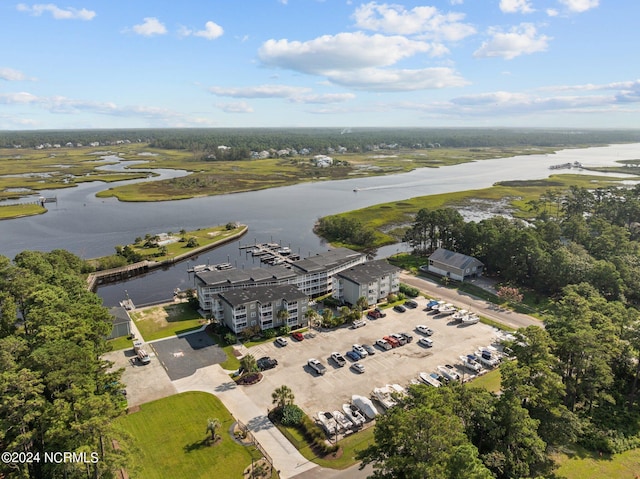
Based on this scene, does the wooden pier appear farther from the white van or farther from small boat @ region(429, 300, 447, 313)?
small boat @ region(429, 300, 447, 313)

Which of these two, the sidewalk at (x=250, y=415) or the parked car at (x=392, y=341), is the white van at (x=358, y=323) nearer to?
the parked car at (x=392, y=341)

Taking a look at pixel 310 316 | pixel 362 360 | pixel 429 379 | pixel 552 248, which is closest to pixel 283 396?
pixel 362 360

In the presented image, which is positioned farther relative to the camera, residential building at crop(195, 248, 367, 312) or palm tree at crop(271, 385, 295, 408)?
residential building at crop(195, 248, 367, 312)

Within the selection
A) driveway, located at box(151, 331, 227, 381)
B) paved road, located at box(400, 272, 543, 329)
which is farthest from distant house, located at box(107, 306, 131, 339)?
paved road, located at box(400, 272, 543, 329)

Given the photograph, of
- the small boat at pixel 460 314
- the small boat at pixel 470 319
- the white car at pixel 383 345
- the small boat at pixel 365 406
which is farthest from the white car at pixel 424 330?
the small boat at pixel 365 406

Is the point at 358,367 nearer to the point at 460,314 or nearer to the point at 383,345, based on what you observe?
the point at 383,345

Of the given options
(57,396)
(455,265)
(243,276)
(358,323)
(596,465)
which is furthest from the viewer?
(455,265)
